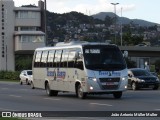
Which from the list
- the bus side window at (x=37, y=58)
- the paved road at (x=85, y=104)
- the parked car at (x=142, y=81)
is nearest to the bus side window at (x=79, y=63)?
the paved road at (x=85, y=104)

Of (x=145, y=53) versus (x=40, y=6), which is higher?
(x=40, y=6)

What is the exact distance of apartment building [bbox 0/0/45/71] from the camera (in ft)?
365

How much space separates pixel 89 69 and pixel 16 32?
85.2 meters

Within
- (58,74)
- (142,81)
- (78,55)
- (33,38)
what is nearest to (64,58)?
(58,74)

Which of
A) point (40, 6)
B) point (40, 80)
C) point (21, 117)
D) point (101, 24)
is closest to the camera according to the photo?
point (21, 117)

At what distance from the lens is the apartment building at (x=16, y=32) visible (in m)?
111

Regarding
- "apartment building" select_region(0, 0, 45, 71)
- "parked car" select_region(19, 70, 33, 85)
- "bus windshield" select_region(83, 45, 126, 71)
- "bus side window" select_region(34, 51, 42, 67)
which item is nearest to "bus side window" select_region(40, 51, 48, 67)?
"bus side window" select_region(34, 51, 42, 67)

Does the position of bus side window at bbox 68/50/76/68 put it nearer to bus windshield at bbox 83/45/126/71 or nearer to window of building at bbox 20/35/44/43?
bus windshield at bbox 83/45/126/71

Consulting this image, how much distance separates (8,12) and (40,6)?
10854 mm

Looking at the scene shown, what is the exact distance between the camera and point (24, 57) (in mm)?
134375

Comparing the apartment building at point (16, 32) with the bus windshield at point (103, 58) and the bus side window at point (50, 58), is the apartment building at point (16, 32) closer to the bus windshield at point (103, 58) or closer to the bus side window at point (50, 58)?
the bus side window at point (50, 58)

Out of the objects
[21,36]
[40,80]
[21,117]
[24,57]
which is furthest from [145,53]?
[21,117]

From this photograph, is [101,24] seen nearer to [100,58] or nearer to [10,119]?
[100,58]

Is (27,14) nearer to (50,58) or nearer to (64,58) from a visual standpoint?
(50,58)
